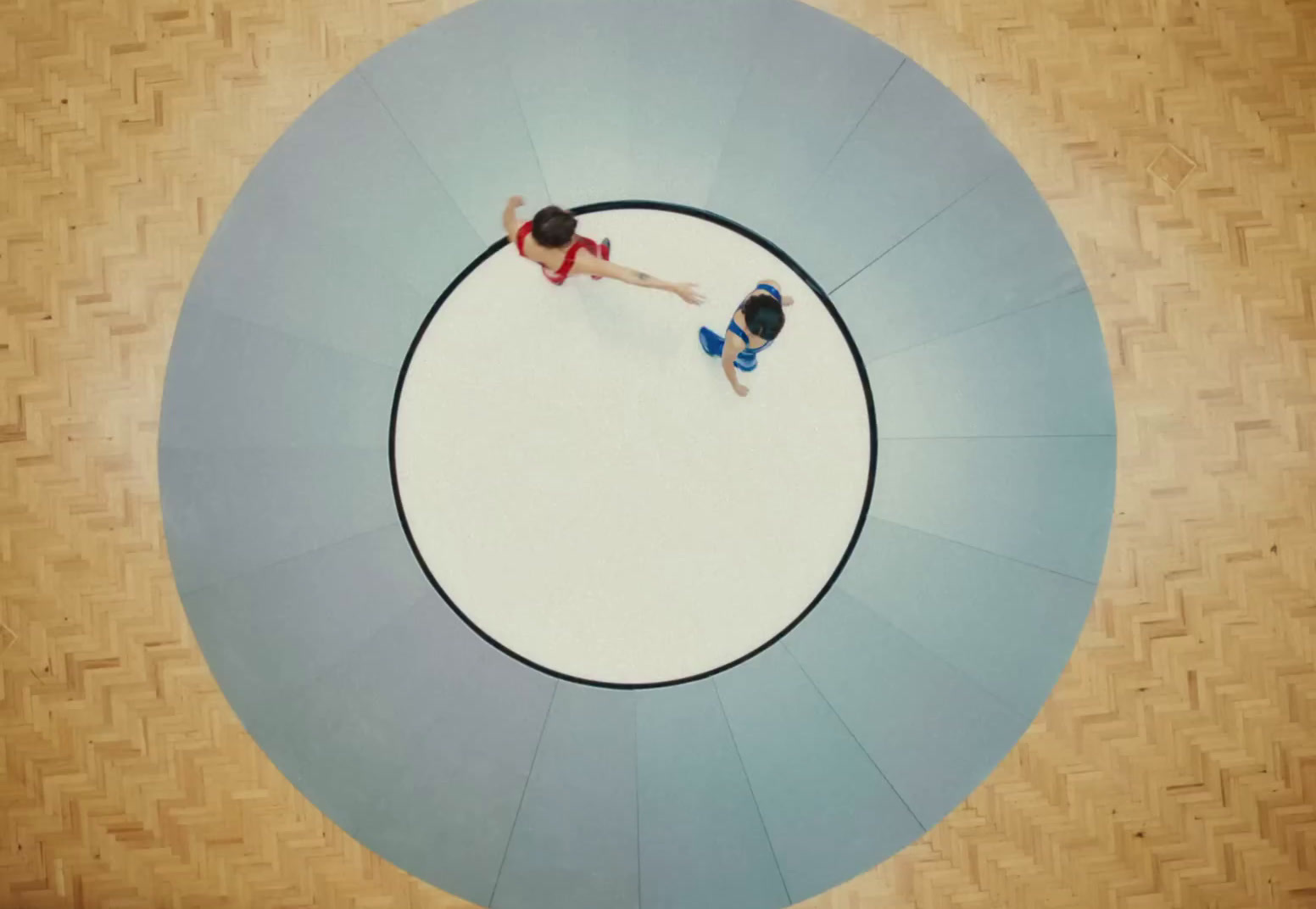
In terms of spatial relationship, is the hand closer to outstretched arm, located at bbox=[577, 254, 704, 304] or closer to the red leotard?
outstretched arm, located at bbox=[577, 254, 704, 304]

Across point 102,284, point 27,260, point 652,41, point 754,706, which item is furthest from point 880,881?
point 27,260

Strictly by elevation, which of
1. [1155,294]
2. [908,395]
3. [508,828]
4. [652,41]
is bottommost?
[508,828]

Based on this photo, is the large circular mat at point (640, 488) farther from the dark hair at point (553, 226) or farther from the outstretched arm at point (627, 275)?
the dark hair at point (553, 226)

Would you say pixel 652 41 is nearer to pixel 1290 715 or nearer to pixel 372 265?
pixel 372 265

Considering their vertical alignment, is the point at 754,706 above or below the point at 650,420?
below

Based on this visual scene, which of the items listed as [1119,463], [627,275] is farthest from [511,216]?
[1119,463]

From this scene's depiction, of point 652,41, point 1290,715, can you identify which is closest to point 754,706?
point 1290,715

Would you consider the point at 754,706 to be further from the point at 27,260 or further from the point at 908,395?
the point at 27,260
